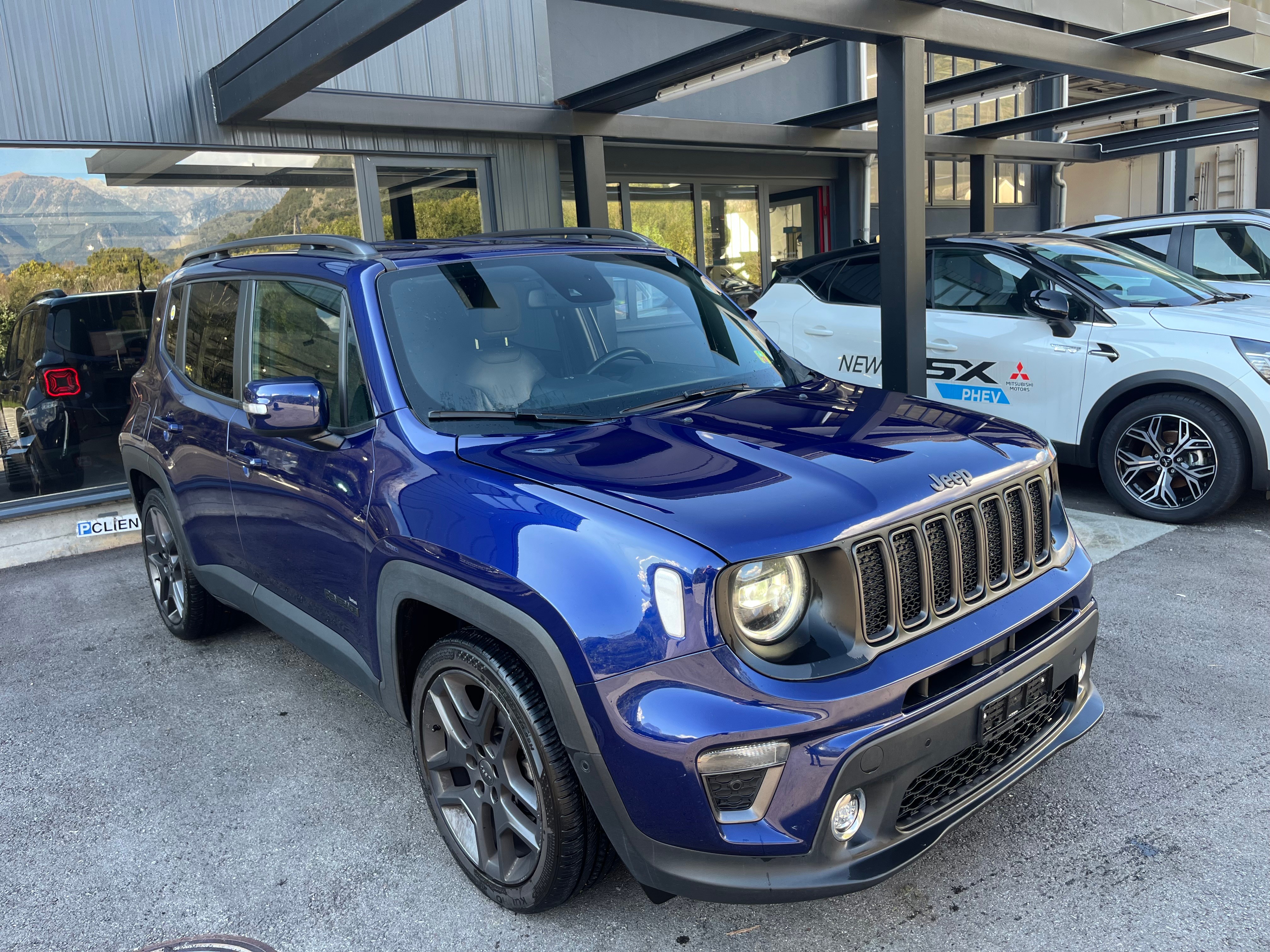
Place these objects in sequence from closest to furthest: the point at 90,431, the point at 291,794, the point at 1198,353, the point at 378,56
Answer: the point at 291,794 < the point at 1198,353 < the point at 90,431 < the point at 378,56

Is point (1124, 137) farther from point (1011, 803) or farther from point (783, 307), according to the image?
point (1011, 803)

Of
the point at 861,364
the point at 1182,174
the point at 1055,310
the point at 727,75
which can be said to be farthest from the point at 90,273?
the point at 1182,174

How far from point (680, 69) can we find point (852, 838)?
623 cm

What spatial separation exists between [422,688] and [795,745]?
1167 mm

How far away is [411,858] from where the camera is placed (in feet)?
9.39

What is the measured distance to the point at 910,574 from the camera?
7.45 ft

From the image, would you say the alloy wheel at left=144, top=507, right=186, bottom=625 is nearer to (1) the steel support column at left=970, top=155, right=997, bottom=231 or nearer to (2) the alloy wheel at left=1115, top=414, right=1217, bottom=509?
(2) the alloy wheel at left=1115, top=414, right=1217, bottom=509

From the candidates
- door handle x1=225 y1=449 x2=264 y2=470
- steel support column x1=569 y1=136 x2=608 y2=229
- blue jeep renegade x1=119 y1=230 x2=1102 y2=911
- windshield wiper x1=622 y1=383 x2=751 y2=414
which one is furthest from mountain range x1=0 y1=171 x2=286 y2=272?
windshield wiper x1=622 y1=383 x2=751 y2=414

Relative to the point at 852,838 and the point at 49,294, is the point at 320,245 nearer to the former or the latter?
the point at 852,838

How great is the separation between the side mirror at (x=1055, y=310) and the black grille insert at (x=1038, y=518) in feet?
11.9

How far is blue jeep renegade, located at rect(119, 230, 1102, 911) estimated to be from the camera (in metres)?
2.04

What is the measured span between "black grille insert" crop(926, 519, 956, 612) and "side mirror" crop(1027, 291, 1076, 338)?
4.13 m

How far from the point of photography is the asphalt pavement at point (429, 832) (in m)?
2.45

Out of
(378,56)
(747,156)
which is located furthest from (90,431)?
(747,156)
